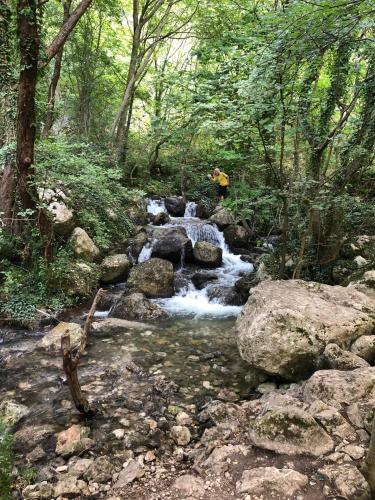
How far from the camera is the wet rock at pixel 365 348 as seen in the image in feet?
14.9

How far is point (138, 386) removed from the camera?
4945 mm

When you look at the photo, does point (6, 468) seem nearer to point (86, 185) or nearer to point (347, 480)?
point (347, 480)

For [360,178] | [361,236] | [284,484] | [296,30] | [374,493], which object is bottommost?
[284,484]

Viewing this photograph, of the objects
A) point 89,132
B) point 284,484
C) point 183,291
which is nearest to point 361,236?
point 183,291

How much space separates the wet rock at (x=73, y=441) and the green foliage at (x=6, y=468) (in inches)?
18.6

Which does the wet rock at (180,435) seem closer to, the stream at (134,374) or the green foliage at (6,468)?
the stream at (134,374)

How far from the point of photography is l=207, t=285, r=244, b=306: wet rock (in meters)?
8.96

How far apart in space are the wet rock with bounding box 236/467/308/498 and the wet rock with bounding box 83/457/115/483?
4.08 feet

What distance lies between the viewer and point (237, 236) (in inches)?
500

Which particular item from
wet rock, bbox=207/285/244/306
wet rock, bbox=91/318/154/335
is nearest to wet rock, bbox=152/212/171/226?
wet rock, bbox=207/285/244/306

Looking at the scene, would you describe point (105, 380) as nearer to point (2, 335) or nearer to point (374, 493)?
point (2, 335)

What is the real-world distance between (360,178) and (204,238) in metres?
5.80

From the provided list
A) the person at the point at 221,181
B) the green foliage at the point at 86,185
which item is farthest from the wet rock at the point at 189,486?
the person at the point at 221,181

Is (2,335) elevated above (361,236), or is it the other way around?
(361,236)
